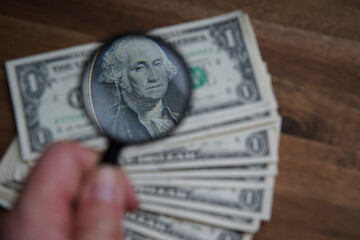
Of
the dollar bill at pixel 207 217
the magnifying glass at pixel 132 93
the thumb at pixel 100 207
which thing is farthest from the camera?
the dollar bill at pixel 207 217

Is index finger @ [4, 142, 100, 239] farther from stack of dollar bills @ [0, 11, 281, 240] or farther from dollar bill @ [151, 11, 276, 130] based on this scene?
dollar bill @ [151, 11, 276, 130]

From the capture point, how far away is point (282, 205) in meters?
1.17

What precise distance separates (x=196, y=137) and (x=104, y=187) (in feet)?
2.05

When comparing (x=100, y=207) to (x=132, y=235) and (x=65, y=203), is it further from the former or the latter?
(x=132, y=235)

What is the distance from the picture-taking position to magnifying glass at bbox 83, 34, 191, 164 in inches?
32.2

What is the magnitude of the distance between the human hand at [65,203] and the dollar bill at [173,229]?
513 mm

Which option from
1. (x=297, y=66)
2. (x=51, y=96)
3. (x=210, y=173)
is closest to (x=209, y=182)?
(x=210, y=173)

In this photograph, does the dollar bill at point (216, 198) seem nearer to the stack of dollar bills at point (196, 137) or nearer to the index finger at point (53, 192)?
the stack of dollar bills at point (196, 137)

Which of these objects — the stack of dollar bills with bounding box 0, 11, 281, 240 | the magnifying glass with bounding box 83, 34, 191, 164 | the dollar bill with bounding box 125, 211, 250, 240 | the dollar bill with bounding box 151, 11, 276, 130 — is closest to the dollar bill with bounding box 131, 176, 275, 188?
the stack of dollar bills with bounding box 0, 11, 281, 240

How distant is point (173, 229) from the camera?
1.17 meters

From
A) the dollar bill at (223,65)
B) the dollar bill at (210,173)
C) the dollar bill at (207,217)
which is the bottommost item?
the dollar bill at (207,217)

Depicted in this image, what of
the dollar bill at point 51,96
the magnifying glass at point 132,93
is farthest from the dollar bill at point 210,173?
the magnifying glass at point 132,93

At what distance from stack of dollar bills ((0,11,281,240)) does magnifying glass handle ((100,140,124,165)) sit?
427 mm

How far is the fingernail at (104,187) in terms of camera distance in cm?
63
